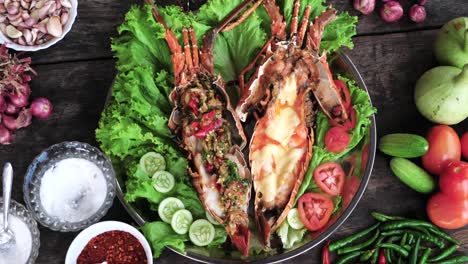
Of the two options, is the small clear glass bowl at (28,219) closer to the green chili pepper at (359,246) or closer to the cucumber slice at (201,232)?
the cucumber slice at (201,232)

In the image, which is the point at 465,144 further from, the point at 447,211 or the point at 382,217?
the point at 382,217

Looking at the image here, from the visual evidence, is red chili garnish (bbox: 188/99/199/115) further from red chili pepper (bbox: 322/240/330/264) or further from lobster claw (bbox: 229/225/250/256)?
red chili pepper (bbox: 322/240/330/264)

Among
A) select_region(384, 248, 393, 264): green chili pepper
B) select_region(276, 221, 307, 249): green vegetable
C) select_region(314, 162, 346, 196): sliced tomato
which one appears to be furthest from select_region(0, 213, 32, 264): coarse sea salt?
select_region(384, 248, 393, 264): green chili pepper

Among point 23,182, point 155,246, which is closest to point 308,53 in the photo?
point 155,246

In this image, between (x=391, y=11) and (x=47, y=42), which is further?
(x=391, y=11)

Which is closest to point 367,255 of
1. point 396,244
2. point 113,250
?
point 396,244

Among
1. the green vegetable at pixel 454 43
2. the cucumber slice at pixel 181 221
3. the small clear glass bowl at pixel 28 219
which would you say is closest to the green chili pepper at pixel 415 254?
the green vegetable at pixel 454 43
